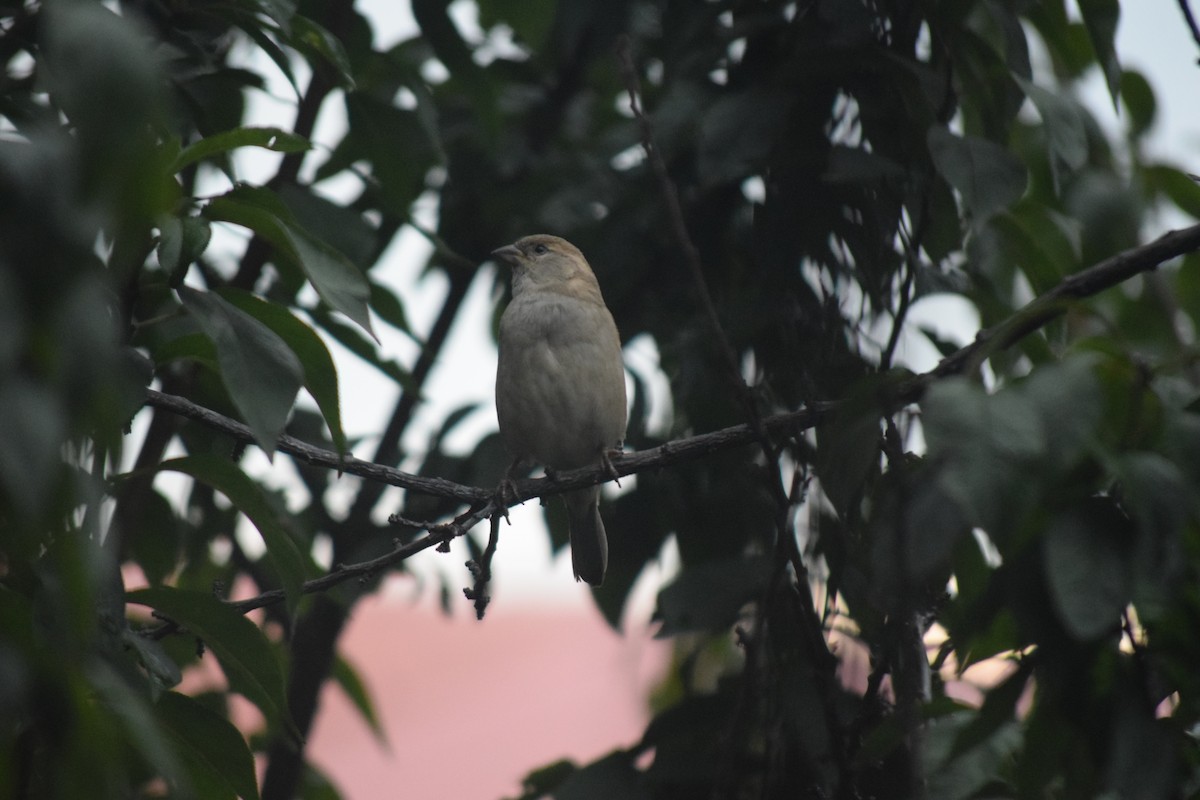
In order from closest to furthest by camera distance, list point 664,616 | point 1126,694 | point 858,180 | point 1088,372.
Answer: point 1088,372 → point 1126,694 → point 858,180 → point 664,616

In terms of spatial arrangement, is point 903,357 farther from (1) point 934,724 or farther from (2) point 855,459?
(2) point 855,459

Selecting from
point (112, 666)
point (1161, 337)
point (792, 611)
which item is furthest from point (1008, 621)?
point (1161, 337)

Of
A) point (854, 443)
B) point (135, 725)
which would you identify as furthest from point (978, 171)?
point (135, 725)

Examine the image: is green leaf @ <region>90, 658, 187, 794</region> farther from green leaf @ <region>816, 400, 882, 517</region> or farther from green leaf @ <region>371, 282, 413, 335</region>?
green leaf @ <region>371, 282, 413, 335</region>

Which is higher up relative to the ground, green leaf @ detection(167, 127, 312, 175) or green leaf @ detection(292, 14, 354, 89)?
green leaf @ detection(292, 14, 354, 89)

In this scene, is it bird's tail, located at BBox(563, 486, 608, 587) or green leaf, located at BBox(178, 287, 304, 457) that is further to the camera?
bird's tail, located at BBox(563, 486, 608, 587)

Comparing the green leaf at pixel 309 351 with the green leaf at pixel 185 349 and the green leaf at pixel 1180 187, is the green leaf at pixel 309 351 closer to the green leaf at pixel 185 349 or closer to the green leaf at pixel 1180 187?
the green leaf at pixel 185 349

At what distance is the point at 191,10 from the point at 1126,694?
2.70m

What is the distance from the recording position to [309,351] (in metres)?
2.34

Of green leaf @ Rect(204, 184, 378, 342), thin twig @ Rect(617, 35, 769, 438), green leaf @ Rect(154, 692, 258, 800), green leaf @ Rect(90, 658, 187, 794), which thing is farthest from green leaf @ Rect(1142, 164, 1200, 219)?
green leaf @ Rect(90, 658, 187, 794)

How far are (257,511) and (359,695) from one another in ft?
8.41

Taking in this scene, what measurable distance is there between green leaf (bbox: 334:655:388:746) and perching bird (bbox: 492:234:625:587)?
1.16 meters

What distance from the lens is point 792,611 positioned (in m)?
2.50

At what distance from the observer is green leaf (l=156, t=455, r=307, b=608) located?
2.41 meters
